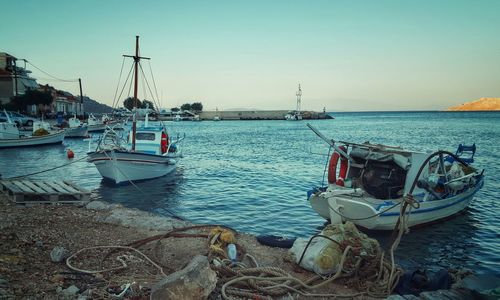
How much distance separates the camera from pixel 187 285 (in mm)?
3975

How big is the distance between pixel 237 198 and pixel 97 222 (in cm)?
716

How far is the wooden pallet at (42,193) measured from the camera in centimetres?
963

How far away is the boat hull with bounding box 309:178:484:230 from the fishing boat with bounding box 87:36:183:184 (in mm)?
9195

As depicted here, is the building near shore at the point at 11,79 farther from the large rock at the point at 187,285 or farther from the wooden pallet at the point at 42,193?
the large rock at the point at 187,285

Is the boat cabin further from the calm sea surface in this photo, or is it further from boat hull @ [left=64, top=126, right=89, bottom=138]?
boat hull @ [left=64, top=126, right=89, bottom=138]

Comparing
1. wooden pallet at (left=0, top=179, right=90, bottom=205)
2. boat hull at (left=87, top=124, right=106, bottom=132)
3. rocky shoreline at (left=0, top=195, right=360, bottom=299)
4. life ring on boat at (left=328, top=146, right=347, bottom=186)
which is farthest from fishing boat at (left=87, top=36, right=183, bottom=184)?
boat hull at (left=87, top=124, right=106, bottom=132)

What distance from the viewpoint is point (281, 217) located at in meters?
12.0

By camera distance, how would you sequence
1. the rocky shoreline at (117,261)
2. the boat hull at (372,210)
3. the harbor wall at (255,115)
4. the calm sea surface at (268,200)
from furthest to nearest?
the harbor wall at (255,115) → the calm sea surface at (268,200) → the boat hull at (372,210) → the rocky shoreline at (117,261)

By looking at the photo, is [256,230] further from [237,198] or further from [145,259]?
[145,259]

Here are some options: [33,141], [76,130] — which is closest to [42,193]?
[33,141]

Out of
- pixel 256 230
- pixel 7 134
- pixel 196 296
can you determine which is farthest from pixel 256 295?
pixel 7 134

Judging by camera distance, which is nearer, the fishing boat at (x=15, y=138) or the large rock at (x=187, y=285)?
the large rock at (x=187, y=285)

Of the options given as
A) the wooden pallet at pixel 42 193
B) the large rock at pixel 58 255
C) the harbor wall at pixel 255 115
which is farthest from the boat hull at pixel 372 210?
the harbor wall at pixel 255 115

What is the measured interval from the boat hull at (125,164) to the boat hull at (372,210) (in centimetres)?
919
